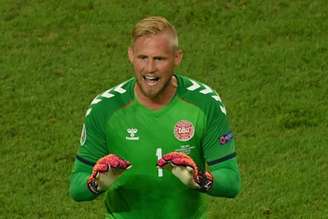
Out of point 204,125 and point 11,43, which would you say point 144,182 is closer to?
point 204,125

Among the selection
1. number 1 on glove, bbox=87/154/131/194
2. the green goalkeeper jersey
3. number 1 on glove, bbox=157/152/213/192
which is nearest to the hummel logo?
the green goalkeeper jersey

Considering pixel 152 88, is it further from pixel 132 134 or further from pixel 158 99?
pixel 132 134

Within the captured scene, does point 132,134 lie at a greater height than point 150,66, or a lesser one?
lesser

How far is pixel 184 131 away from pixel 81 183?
2.78 feet

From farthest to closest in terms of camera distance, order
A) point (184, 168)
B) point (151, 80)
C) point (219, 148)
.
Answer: point (219, 148) → point (151, 80) → point (184, 168)

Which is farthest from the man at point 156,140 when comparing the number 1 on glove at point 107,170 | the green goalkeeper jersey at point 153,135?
the number 1 on glove at point 107,170

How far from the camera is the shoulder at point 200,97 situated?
7.86m

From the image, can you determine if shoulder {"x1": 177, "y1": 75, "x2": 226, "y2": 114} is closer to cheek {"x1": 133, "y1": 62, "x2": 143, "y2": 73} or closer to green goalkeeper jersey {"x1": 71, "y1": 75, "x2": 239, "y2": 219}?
green goalkeeper jersey {"x1": 71, "y1": 75, "x2": 239, "y2": 219}

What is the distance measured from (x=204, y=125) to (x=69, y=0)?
958cm

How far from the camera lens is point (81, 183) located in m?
7.70

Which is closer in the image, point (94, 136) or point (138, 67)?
point (138, 67)

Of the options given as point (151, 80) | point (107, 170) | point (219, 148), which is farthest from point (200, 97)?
point (107, 170)

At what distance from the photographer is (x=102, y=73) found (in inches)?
595

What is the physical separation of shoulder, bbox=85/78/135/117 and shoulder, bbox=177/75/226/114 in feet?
1.27
